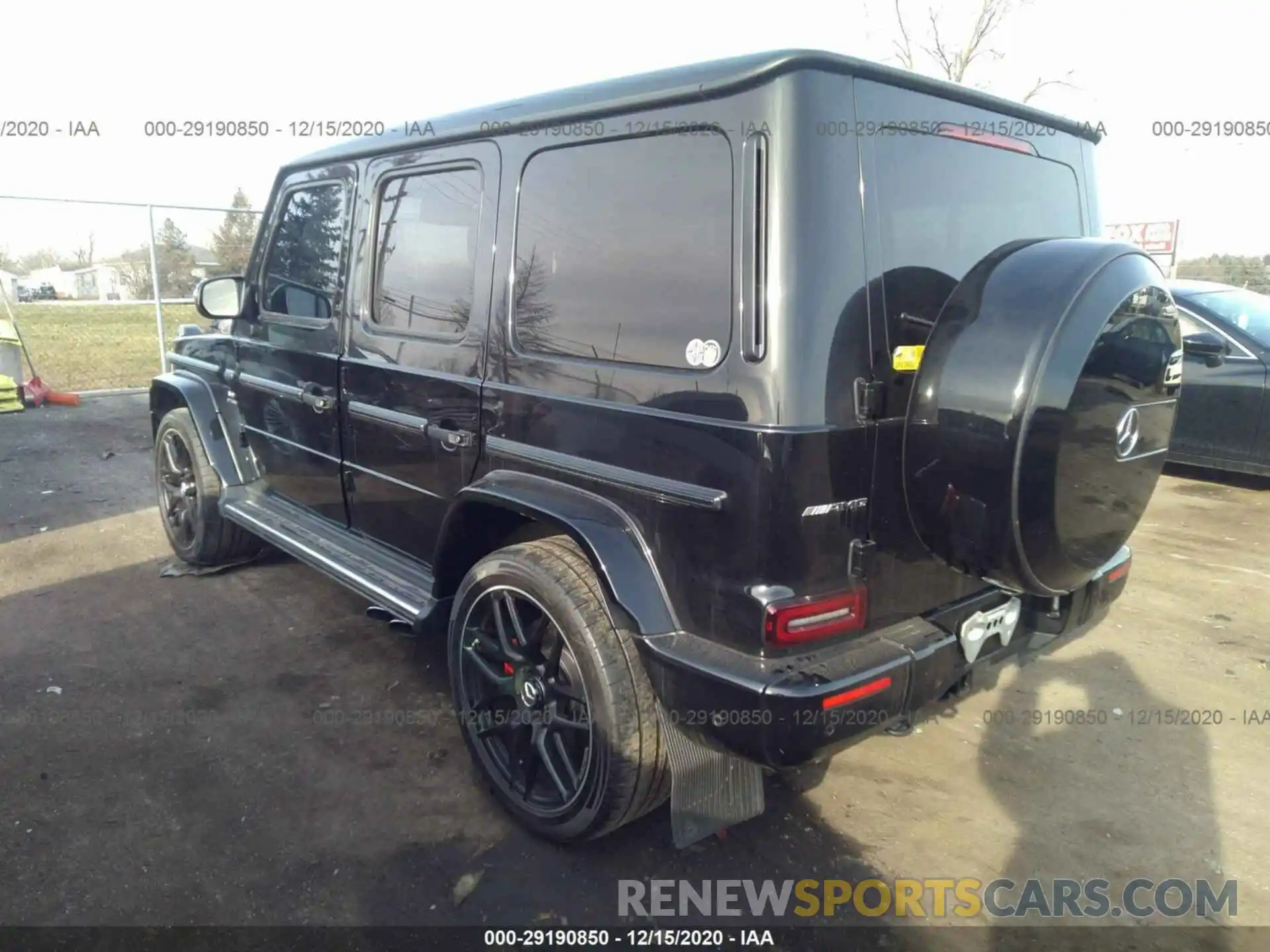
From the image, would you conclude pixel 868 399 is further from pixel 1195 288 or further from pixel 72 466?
pixel 72 466

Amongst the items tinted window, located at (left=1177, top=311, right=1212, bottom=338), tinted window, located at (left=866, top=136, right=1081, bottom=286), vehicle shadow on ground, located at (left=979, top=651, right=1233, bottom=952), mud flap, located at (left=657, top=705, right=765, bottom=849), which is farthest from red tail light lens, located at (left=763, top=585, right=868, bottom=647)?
tinted window, located at (left=1177, top=311, right=1212, bottom=338)

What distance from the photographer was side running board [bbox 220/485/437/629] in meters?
A: 3.18

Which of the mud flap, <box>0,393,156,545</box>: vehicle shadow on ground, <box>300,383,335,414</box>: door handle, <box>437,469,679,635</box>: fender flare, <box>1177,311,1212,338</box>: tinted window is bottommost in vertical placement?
the mud flap

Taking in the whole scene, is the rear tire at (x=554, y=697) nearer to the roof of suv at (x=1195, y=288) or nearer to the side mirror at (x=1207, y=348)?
the side mirror at (x=1207, y=348)

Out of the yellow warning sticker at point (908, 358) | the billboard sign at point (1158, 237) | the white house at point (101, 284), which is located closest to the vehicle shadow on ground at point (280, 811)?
the yellow warning sticker at point (908, 358)

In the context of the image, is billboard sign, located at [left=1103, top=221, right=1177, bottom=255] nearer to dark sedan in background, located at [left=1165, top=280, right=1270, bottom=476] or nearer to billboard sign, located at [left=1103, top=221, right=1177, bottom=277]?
billboard sign, located at [left=1103, top=221, right=1177, bottom=277]

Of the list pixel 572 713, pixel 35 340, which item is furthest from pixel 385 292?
pixel 35 340

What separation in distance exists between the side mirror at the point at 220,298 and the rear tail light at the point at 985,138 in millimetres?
3464

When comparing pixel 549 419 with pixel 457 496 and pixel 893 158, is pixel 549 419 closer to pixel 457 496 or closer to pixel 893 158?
pixel 457 496

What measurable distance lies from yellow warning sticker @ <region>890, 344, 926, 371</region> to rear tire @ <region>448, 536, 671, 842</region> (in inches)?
39.7

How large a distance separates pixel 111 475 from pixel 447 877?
240 inches

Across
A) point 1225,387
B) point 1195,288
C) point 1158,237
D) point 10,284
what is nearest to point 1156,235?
point 1158,237

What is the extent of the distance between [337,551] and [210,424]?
151 cm

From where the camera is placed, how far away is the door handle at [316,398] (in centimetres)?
357
